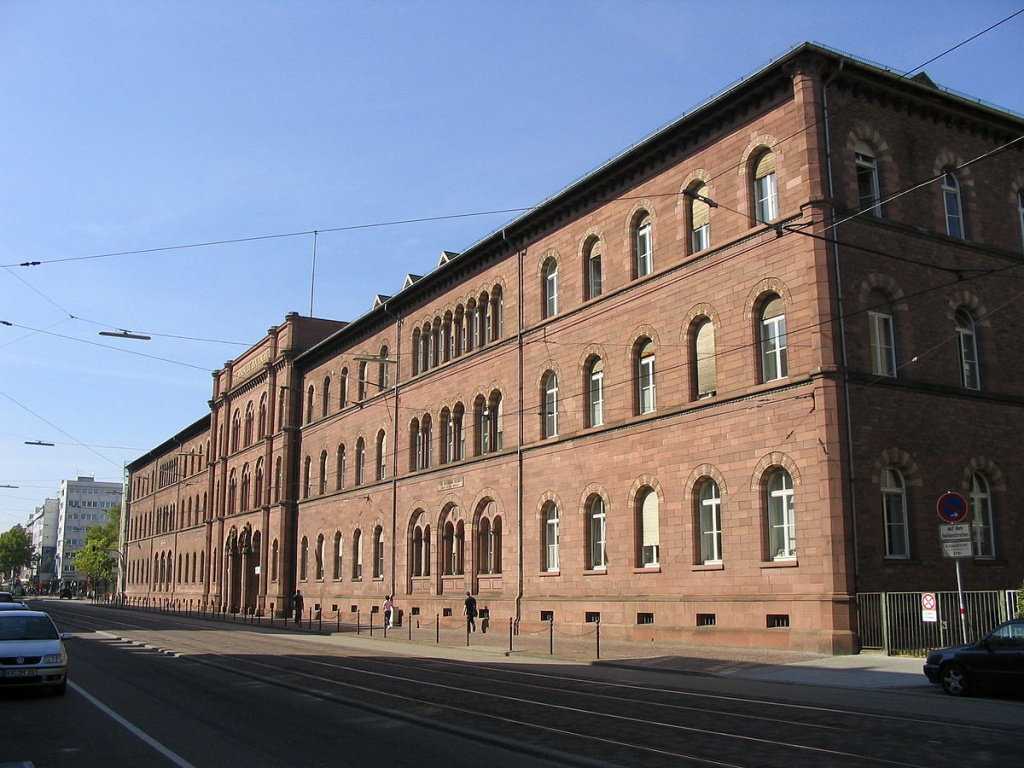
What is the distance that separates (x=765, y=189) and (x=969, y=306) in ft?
22.1

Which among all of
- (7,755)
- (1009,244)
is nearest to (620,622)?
(1009,244)

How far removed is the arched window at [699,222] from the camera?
91.5 ft

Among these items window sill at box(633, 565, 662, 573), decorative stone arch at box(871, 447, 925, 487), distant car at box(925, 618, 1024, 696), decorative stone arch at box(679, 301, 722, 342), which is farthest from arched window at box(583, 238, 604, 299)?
distant car at box(925, 618, 1024, 696)

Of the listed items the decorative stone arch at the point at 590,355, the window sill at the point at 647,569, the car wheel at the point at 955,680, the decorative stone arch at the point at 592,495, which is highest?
the decorative stone arch at the point at 590,355

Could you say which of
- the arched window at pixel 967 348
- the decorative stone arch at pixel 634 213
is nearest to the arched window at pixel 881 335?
the arched window at pixel 967 348

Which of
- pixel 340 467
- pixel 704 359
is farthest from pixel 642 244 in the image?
pixel 340 467

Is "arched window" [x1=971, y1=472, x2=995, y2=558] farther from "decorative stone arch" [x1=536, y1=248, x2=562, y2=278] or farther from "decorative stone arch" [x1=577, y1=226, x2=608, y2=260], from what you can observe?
"decorative stone arch" [x1=536, y1=248, x2=562, y2=278]

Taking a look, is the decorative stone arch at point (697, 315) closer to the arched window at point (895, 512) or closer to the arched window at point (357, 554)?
the arched window at point (895, 512)

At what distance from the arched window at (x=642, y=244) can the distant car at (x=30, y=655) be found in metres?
20.1

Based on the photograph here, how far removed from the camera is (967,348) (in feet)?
87.7

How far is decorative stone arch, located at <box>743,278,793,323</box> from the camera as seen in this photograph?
24.6m

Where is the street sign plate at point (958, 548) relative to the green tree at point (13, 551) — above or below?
below

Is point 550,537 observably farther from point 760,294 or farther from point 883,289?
point 883,289

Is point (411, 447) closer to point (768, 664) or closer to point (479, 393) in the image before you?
point (479, 393)
